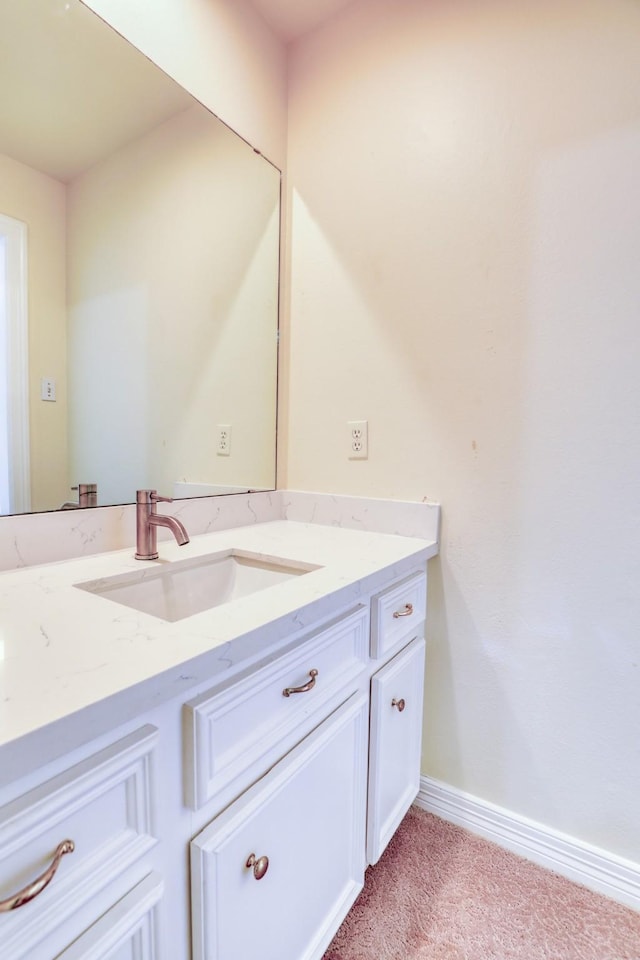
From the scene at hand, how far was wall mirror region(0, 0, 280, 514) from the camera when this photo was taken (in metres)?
0.90

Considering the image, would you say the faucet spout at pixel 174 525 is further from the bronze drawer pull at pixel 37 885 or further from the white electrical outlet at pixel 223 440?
the bronze drawer pull at pixel 37 885

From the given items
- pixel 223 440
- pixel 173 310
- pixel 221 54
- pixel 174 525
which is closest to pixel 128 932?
pixel 174 525

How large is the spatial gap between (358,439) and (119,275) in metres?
0.77

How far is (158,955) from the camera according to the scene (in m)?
0.54

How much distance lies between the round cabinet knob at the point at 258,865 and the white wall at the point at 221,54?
1.66m

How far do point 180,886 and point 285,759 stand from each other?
8.2 inches

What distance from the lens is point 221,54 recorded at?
127 centimetres

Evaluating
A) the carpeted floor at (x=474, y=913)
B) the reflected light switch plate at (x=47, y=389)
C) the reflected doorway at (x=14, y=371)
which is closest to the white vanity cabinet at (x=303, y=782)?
the carpeted floor at (x=474, y=913)

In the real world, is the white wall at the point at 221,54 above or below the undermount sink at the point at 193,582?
above

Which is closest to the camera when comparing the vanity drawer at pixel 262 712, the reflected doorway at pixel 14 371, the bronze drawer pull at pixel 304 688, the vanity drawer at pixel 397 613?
the vanity drawer at pixel 262 712

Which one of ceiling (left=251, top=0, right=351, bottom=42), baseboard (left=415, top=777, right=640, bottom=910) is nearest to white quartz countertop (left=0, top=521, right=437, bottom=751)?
baseboard (left=415, top=777, right=640, bottom=910)

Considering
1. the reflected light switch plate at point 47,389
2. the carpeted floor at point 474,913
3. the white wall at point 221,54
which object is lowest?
the carpeted floor at point 474,913

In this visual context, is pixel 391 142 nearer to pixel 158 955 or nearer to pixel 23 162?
pixel 23 162

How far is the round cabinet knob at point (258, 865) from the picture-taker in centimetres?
66
